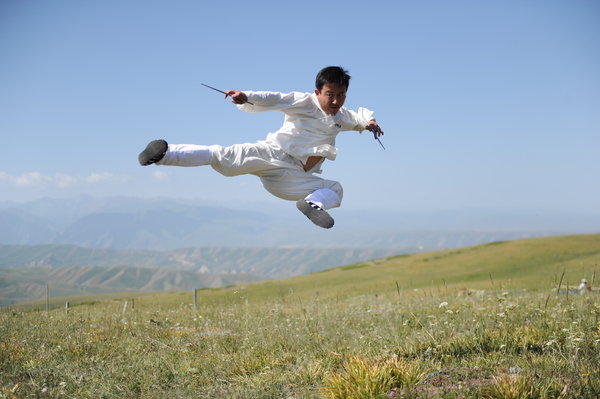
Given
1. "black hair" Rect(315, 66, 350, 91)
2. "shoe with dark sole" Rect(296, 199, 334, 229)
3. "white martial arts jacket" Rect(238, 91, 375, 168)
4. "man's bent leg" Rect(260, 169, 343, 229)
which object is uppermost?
"black hair" Rect(315, 66, 350, 91)

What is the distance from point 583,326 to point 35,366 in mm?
6721

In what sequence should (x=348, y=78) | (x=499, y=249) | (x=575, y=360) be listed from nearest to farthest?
(x=575, y=360) → (x=348, y=78) → (x=499, y=249)

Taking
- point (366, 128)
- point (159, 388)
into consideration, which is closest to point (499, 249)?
point (366, 128)

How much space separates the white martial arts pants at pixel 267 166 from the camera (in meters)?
7.04

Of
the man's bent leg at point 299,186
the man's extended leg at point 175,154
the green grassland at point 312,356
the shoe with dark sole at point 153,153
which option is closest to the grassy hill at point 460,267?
the green grassland at point 312,356

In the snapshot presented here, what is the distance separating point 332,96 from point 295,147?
95cm

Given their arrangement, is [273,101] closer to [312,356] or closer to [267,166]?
[267,166]

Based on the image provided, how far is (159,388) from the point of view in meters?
5.05

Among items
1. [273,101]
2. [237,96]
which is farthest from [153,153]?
[273,101]

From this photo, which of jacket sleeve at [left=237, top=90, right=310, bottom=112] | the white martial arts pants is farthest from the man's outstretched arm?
the white martial arts pants

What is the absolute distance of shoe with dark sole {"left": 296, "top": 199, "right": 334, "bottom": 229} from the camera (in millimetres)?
6497

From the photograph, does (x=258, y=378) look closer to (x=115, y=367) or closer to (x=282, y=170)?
(x=115, y=367)

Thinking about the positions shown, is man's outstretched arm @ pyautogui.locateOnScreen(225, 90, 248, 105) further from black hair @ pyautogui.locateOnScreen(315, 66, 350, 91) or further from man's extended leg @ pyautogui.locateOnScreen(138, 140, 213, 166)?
black hair @ pyautogui.locateOnScreen(315, 66, 350, 91)

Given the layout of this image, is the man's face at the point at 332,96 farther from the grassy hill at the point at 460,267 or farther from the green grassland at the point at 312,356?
the grassy hill at the point at 460,267
